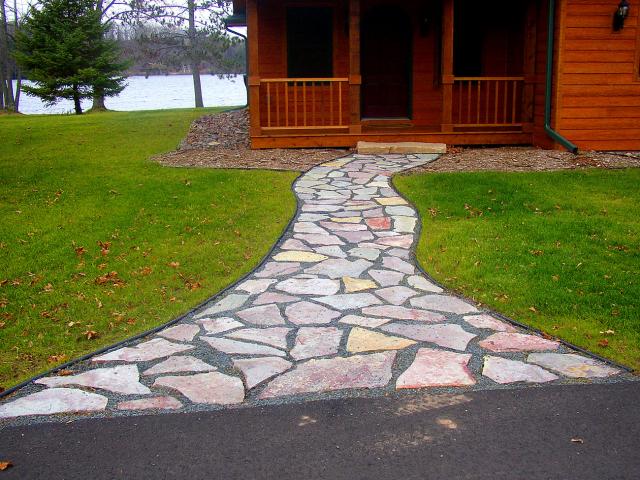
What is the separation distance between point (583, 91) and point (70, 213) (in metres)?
8.34

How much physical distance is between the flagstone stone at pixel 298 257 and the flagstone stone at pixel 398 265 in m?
0.59

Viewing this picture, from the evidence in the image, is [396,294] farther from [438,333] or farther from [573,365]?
[573,365]

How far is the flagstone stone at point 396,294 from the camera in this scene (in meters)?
5.44

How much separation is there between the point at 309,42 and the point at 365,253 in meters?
7.92

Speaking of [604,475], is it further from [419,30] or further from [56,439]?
[419,30]

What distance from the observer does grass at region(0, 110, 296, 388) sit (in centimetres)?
500

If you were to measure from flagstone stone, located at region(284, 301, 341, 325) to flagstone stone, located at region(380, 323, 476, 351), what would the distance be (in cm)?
45

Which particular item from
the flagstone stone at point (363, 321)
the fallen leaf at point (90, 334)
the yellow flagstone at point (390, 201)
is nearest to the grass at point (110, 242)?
the fallen leaf at point (90, 334)

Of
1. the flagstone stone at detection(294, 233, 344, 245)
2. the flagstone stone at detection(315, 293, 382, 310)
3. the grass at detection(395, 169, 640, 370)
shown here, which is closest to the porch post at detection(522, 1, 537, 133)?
the grass at detection(395, 169, 640, 370)

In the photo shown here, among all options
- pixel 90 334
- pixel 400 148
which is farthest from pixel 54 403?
pixel 400 148

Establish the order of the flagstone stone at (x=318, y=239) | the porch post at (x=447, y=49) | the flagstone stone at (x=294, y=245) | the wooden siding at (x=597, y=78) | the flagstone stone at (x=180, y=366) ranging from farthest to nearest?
the porch post at (x=447, y=49) → the wooden siding at (x=597, y=78) → the flagstone stone at (x=318, y=239) → the flagstone stone at (x=294, y=245) → the flagstone stone at (x=180, y=366)

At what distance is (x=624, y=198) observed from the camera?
830cm

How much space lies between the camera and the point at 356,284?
5828mm

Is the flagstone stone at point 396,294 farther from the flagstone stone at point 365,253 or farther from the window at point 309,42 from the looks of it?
the window at point 309,42
